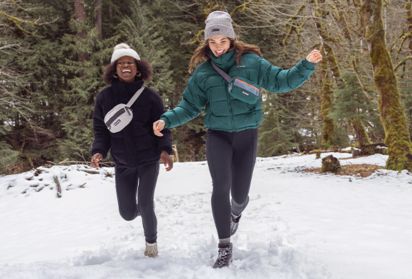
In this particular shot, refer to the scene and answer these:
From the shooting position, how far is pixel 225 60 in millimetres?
3455

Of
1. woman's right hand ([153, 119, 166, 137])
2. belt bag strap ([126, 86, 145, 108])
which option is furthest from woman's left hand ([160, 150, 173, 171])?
belt bag strap ([126, 86, 145, 108])

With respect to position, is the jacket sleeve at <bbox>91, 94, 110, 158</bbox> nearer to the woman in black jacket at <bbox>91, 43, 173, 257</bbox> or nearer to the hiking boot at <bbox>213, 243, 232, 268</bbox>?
the woman in black jacket at <bbox>91, 43, 173, 257</bbox>

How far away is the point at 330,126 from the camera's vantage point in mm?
14797

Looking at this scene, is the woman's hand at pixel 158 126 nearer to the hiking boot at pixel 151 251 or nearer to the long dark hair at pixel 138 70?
the long dark hair at pixel 138 70

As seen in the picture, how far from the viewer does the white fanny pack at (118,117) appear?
12.3 ft

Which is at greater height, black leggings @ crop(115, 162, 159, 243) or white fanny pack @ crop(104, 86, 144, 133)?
white fanny pack @ crop(104, 86, 144, 133)

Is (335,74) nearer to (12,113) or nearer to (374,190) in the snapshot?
(374,190)

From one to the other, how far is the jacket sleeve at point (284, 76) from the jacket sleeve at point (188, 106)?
59 centimetres

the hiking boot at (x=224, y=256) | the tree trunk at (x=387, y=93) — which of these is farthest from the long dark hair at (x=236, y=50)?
the tree trunk at (x=387, y=93)

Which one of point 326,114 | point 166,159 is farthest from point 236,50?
point 326,114

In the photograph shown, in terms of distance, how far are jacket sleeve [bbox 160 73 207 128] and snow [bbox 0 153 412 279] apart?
1.35 m

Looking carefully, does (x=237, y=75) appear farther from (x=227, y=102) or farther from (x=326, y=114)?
(x=326, y=114)

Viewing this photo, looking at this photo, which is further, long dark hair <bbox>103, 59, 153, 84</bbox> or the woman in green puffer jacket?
long dark hair <bbox>103, 59, 153, 84</bbox>

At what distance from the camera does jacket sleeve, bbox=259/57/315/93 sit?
10.9 ft
